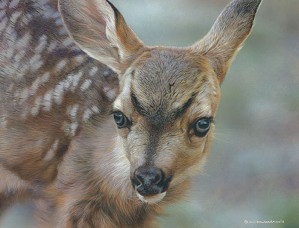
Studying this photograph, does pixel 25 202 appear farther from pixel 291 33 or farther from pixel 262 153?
pixel 291 33

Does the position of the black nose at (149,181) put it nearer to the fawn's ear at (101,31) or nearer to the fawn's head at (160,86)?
the fawn's head at (160,86)

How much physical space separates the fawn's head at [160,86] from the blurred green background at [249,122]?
14cm

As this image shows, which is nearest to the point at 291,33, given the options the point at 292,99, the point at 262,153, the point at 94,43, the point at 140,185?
the point at 292,99

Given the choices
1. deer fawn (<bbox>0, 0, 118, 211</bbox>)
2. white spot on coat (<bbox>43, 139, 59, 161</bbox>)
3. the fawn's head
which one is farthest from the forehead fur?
white spot on coat (<bbox>43, 139, 59, 161</bbox>)

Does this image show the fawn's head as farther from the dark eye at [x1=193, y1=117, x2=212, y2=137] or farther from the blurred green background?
the blurred green background

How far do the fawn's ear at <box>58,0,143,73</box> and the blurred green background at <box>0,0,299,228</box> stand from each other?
14 cm

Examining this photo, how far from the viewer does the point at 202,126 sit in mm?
1120

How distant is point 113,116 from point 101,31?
145mm

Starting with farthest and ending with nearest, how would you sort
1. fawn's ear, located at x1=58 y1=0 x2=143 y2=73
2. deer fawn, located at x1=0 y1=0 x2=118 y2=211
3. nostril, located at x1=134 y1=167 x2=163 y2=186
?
deer fawn, located at x1=0 y1=0 x2=118 y2=211 < fawn's ear, located at x1=58 y1=0 x2=143 y2=73 < nostril, located at x1=134 y1=167 x2=163 y2=186

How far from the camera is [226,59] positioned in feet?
3.95

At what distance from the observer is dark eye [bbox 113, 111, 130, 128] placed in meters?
1.12

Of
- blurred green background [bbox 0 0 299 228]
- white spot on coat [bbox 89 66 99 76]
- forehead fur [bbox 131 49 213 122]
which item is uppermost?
forehead fur [bbox 131 49 213 122]

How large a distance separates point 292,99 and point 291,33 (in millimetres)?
130

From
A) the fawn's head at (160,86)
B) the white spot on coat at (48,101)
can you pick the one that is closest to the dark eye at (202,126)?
the fawn's head at (160,86)
